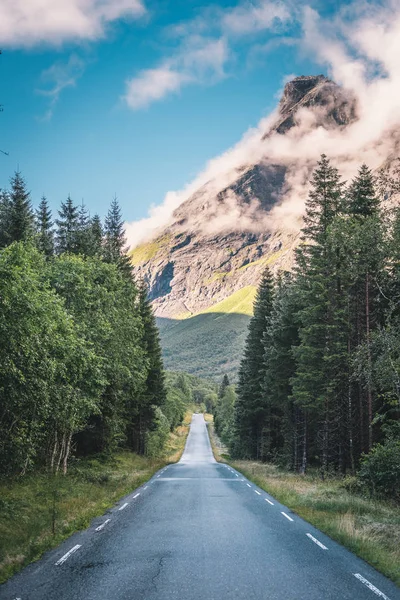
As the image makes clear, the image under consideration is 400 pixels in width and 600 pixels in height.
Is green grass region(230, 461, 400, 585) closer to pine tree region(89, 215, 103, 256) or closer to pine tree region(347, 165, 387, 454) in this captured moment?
pine tree region(347, 165, 387, 454)

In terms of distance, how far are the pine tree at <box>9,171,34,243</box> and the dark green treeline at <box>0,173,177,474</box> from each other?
8 cm

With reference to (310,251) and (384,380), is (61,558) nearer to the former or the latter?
(384,380)

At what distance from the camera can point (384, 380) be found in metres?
17.9

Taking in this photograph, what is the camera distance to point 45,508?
14.1 m

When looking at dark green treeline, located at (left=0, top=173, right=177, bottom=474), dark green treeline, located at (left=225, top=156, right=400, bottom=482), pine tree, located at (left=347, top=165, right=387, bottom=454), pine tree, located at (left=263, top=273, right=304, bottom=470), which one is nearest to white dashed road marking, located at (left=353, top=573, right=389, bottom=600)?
dark green treeline, located at (left=0, top=173, right=177, bottom=474)

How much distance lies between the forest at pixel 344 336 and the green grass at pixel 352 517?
202cm

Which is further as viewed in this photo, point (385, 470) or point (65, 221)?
point (65, 221)

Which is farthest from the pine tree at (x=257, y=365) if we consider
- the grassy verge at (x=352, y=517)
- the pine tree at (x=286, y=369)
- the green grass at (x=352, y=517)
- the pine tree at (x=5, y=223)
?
the pine tree at (x=5, y=223)

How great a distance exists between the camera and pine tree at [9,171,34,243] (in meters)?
31.9

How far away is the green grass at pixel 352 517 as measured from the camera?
366 inches

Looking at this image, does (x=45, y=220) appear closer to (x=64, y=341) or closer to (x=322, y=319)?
(x=322, y=319)

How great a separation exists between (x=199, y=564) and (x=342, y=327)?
2181cm

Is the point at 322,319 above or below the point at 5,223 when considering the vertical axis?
below

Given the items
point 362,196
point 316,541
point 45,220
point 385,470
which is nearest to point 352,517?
point 316,541
